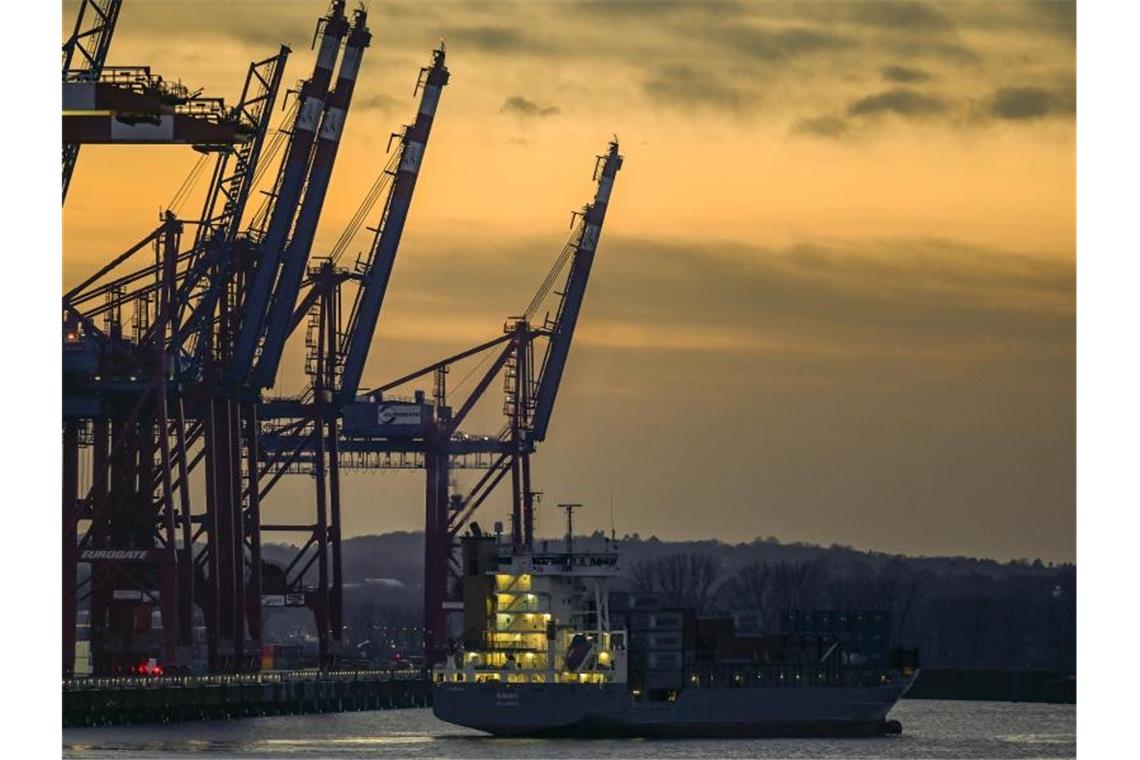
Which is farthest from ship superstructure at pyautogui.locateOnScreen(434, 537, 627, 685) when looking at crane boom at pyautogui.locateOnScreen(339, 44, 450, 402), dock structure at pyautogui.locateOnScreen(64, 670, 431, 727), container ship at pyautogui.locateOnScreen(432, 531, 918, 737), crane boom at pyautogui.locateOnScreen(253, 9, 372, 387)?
crane boom at pyautogui.locateOnScreen(339, 44, 450, 402)

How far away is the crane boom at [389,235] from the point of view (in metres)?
95.2

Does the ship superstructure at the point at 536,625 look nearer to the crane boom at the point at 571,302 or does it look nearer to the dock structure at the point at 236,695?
the dock structure at the point at 236,695

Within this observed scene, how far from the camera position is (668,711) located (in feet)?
222

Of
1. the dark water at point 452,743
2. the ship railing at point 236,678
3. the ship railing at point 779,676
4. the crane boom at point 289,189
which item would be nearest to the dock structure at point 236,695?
the ship railing at point 236,678

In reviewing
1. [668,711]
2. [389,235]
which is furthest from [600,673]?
[389,235]

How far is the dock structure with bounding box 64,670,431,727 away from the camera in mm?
70688

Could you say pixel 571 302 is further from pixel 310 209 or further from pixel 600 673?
pixel 600 673

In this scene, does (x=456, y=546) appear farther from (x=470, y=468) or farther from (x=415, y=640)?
(x=415, y=640)

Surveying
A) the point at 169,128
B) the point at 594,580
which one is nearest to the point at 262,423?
the point at 594,580

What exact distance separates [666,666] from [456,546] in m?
37.6

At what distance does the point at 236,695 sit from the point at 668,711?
16163mm

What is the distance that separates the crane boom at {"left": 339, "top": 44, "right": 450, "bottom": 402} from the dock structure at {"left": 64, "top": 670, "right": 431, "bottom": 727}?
30.9 feet

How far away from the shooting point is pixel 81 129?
1939 inches

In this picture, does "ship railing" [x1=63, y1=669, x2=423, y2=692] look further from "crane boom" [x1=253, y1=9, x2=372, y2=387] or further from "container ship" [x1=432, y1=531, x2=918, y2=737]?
"container ship" [x1=432, y1=531, x2=918, y2=737]
